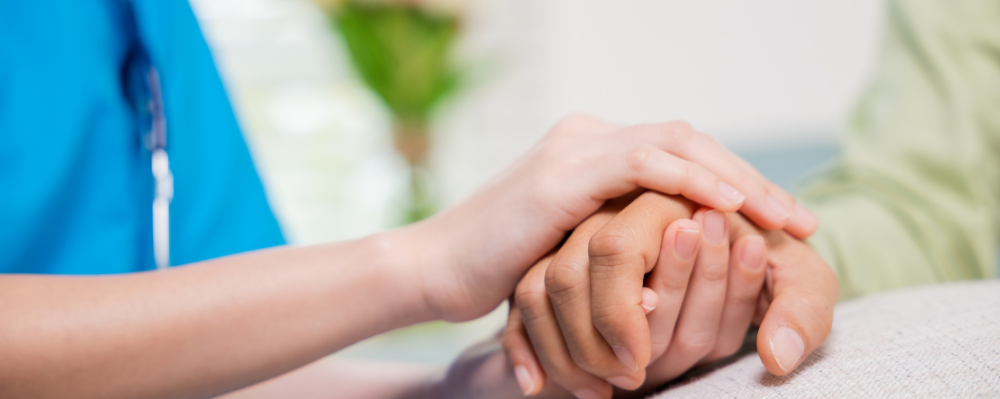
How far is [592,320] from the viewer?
17.2 inches

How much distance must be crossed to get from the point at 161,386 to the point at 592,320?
0.31 meters

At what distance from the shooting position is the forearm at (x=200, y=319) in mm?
401

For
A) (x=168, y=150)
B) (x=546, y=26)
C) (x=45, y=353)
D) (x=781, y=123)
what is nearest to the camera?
(x=45, y=353)

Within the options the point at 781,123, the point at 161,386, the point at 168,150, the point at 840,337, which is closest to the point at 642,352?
the point at 840,337

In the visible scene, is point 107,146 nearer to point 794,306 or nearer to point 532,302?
point 532,302

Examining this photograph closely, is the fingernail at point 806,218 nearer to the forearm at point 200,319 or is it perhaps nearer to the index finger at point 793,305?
the index finger at point 793,305

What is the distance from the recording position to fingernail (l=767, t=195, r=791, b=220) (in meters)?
0.50

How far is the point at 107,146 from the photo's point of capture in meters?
0.70

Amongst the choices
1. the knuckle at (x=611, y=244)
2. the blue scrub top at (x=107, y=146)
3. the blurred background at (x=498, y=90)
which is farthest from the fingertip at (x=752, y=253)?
the blurred background at (x=498, y=90)

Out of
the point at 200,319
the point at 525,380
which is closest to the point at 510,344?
the point at 525,380

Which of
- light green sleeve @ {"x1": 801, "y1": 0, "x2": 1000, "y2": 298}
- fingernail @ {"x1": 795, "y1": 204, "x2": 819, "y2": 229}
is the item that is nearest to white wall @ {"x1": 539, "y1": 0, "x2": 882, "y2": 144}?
light green sleeve @ {"x1": 801, "y1": 0, "x2": 1000, "y2": 298}

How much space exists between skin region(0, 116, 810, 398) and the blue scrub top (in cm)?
27

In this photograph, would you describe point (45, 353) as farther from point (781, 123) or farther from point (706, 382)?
point (781, 123)

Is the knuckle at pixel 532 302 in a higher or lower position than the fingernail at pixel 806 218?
lower
